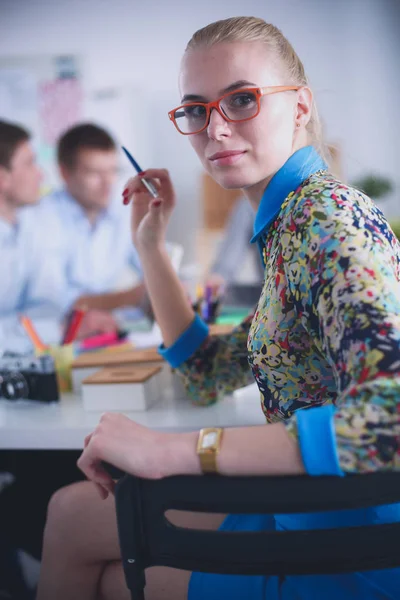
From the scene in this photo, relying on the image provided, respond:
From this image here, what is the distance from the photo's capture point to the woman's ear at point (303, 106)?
0.93 metres

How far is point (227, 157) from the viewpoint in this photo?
883 millimetres

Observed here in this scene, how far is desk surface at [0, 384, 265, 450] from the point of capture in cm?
103

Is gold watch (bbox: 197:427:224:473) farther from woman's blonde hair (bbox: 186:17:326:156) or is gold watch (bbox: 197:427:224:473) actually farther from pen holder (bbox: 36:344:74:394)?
pen holder (bbox: 36:344:74:394)

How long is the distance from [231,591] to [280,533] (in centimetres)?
22

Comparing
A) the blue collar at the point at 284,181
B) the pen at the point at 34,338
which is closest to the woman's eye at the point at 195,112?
the blue collar at the point at 284,181

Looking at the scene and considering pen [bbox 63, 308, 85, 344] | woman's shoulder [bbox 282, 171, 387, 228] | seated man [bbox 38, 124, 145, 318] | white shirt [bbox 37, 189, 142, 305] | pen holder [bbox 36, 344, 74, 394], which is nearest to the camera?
woman's shoulder [bbox 282, 171, 387, 228]

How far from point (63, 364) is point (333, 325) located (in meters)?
0.79

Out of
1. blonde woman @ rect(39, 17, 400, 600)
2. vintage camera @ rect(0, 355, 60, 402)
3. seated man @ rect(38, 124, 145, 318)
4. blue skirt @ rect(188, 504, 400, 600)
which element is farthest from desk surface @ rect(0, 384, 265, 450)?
seated man @ rect(38, 124, 145, 318)

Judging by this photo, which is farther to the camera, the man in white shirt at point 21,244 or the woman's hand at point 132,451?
the man in white shirt at point 21,244

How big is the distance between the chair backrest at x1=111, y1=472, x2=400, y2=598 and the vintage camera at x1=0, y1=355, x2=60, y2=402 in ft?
1.98

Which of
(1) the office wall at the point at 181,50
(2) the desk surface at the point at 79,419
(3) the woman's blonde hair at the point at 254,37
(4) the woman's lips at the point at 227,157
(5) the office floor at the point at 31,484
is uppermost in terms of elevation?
(1) the office wall at the point at 181,50

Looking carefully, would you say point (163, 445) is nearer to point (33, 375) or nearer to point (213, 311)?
point (33, 375)

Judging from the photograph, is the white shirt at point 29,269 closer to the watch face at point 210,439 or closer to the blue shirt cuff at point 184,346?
the blue shirt cuff at point 184,346

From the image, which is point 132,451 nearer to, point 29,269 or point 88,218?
point 29,269
